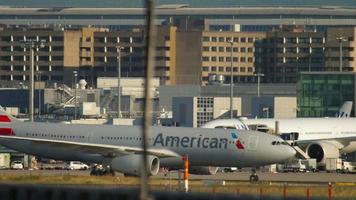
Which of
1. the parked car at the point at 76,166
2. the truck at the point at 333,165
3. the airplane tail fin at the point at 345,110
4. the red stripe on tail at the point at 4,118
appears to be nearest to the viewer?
the red stripe on tail at the point at 4,118

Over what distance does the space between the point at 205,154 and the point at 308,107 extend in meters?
59.5

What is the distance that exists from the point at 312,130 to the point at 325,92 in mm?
26388

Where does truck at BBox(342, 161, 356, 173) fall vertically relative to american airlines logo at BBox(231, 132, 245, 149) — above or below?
below

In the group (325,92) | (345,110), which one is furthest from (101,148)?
(325,92)

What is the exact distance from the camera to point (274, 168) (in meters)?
114

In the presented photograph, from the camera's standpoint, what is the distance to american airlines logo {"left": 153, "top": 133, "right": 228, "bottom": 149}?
9623 centimetres

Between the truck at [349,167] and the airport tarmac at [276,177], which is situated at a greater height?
the airport tarmac at [276,177]

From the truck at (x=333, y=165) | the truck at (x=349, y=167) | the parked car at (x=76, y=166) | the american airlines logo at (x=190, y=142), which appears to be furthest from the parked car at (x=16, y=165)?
the american airlines logo at (x=190, y=142)

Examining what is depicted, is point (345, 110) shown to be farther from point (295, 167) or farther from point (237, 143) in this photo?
point (237, 143)

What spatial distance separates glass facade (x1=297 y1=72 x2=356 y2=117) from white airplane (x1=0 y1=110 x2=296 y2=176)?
5416 cm

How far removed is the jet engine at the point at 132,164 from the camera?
93750mm

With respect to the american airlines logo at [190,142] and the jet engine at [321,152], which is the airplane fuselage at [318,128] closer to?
the jet engine at [321,152]

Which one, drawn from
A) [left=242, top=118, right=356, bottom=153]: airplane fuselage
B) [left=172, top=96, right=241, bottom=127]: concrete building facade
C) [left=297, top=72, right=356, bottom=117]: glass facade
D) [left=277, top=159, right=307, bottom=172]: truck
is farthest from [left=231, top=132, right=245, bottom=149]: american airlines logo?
[left=172, top=96, right=241, bottom=127]: concrete building facade

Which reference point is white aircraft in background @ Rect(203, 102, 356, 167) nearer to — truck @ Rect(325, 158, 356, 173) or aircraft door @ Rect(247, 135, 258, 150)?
truck @ Rect(325, 158, 356, 173)
